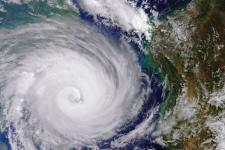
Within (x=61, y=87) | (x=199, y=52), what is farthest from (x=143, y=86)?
(x=61, y=87)

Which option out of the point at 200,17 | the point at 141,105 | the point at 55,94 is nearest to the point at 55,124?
the point at 55,94

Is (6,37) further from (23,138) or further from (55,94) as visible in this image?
(23,138)

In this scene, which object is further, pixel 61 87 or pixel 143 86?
pixel 143 86

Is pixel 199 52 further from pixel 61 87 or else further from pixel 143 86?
pixel 61 87

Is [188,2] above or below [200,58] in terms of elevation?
above

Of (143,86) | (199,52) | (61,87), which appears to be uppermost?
(199,52)

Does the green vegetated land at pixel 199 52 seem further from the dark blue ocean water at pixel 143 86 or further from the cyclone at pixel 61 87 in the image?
the cyclone at pixel 61 87

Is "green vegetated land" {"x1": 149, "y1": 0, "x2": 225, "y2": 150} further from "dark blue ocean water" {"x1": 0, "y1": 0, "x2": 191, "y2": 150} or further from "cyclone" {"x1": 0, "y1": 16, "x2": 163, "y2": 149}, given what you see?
"cyclone" {"x1": 0, "y1": 16, "x2": 163, "y2": 149}

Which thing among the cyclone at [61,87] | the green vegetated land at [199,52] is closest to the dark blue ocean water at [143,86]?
the cyclone at [61,87]
